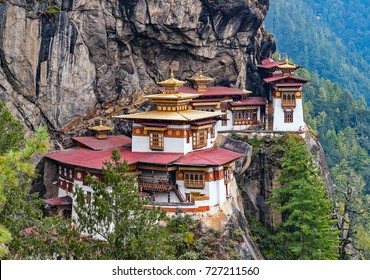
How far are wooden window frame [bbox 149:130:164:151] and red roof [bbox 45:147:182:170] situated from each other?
1.13 feet

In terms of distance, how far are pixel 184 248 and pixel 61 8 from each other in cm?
1581

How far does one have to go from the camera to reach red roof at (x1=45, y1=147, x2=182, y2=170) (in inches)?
1152

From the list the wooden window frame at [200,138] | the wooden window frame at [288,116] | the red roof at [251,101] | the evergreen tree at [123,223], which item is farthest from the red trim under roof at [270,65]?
the evergreen tree at [123,223]

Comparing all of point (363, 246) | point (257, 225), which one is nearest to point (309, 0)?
point (363, 246)

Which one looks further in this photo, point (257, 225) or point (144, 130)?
point (257, 225)

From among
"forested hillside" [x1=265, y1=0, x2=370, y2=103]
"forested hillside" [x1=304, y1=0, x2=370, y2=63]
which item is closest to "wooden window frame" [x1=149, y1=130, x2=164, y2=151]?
"forested hillside" [x1=265, y1=0, x2=370, y2=103]

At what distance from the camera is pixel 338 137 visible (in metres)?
69.9

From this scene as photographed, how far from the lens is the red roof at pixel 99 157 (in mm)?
29266

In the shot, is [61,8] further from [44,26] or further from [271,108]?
[271,108]

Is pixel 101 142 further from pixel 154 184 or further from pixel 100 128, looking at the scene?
pixel 154 184

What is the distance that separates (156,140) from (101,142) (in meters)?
4.14

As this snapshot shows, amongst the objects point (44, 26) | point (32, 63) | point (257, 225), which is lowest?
point (257, 225)

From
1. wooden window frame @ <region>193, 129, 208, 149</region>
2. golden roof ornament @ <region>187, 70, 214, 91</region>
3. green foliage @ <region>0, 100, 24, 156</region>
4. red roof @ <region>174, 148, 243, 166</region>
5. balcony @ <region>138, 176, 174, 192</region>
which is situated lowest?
balcony @ <region>138, 176, 174, 192</region>

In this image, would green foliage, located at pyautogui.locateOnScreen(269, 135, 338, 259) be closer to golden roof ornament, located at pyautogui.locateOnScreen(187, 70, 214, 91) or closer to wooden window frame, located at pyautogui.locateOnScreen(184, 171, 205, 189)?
wooden window frame, located at pyautogui.locateOnScreen(184, 171, 205, 189)
